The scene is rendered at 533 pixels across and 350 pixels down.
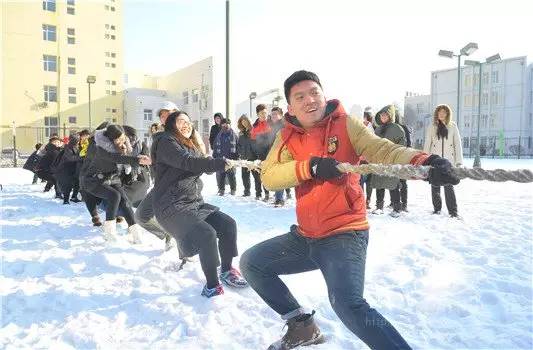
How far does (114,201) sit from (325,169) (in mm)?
4538

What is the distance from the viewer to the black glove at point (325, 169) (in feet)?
7.56

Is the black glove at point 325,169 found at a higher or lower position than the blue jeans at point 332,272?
higher

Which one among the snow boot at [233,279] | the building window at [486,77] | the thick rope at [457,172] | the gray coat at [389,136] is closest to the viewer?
the thick rope at [457,172]

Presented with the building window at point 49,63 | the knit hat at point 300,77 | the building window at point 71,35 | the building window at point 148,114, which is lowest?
the knit hat at point 300,77

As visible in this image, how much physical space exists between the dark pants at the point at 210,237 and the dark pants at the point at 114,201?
2.21 metres

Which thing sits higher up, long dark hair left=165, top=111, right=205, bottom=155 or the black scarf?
the black scarf

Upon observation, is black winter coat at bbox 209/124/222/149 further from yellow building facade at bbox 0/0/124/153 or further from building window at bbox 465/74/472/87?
building window at bbox 465/74/472/87

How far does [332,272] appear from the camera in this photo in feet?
7.86

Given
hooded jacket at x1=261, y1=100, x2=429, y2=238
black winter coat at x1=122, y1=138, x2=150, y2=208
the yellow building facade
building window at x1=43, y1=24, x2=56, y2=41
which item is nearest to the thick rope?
hooded jacket at x1=261, y1=100, x2=429, y2=238

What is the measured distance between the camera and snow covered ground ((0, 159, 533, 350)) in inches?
122

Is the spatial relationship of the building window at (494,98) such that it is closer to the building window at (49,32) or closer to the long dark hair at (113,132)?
the building window at (49,32)

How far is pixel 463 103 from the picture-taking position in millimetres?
48406

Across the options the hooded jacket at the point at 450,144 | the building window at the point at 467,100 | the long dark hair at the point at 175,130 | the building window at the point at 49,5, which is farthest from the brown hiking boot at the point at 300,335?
the building window at the point at 467,100

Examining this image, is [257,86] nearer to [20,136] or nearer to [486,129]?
[20,136]
